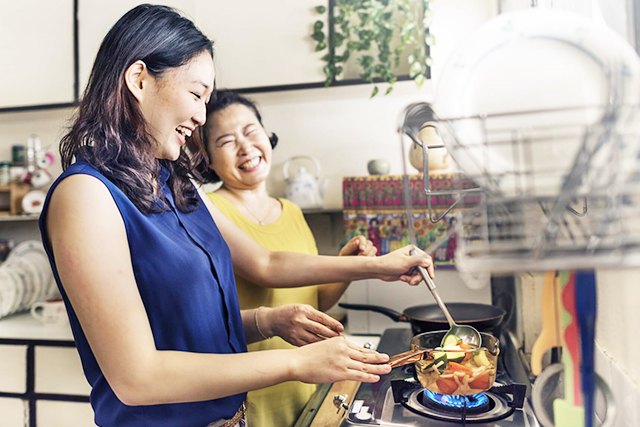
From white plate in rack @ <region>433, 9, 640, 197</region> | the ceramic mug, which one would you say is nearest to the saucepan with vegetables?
white plate in rack @ <region>433, 9, 640, 197</region>

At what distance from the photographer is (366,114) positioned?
6.54ft

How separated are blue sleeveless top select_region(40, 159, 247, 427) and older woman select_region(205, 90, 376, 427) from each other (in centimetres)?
36

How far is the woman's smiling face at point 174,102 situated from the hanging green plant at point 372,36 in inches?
37.1

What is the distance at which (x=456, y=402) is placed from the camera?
921mm

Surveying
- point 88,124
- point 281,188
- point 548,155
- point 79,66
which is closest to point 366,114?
point 281,188

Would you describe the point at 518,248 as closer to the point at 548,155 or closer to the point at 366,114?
the point at 548,155

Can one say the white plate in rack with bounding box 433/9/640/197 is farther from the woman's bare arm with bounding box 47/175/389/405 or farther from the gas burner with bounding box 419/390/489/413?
the gas burner with bounding box 419/390/489/413

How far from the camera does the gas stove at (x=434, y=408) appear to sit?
2.88 feet

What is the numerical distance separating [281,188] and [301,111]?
33cm

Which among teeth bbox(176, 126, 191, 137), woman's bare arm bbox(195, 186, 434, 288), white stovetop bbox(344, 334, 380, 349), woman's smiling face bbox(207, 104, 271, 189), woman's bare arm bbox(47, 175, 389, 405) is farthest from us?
white stovetop bbox(344, 334, 380, 349)

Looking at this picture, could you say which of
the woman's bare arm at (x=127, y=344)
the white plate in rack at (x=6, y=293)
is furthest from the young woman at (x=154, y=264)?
the white plate in rack at (x=6, y=293)

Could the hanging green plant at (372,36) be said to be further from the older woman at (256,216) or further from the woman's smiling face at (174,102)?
the woman's smiling face at (174,102)

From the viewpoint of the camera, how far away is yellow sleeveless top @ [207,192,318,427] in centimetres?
→ 129

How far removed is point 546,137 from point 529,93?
53mm
